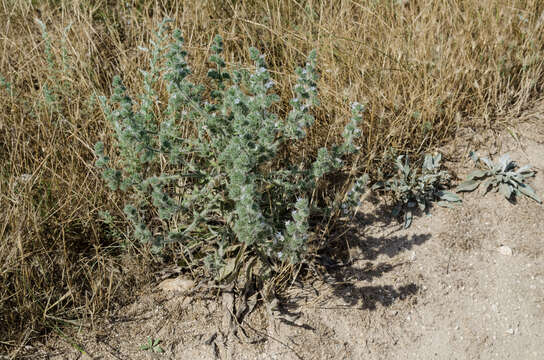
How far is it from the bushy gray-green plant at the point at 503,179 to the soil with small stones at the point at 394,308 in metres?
0.06

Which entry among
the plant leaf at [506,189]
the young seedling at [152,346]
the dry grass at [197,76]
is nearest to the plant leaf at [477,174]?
the plant leaf at [506,189]

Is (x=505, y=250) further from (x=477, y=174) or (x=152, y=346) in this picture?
(x=152, y=346)

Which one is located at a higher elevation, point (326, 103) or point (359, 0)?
point (359, 0)

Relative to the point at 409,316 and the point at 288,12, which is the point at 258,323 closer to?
the point at 409,316

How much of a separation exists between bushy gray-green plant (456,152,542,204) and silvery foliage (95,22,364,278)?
1.00 meters

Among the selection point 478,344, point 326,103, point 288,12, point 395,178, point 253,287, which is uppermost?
point 288,12

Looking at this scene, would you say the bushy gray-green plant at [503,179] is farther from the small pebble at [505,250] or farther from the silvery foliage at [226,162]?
the silvery foliage at [226,162]

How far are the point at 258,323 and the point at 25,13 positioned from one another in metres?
2.84

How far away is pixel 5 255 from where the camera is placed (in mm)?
2322

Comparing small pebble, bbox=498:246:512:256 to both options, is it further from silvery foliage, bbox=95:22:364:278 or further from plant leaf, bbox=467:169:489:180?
silvery foliage, bbox=95:22:364:278

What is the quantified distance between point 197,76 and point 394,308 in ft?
5.93

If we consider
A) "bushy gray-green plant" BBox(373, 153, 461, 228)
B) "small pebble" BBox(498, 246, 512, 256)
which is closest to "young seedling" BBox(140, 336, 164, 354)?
"bushy gray-green plant" BBox(373, 153, 461, 228)

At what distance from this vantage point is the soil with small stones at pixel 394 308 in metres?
2.36

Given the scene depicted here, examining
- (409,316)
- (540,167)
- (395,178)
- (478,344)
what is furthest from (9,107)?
(540,167)
